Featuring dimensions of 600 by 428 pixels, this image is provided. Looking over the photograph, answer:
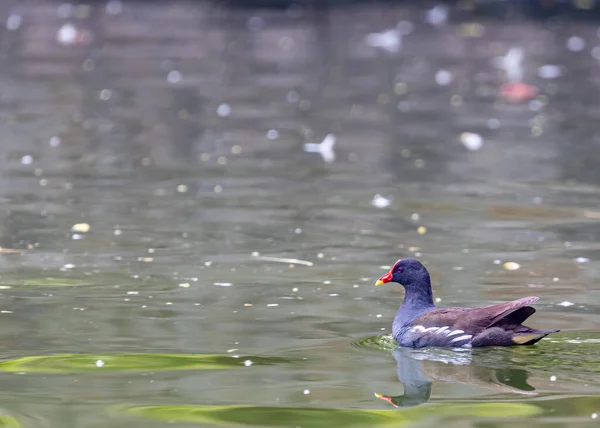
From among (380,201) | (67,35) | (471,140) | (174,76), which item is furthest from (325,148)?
(67,35)

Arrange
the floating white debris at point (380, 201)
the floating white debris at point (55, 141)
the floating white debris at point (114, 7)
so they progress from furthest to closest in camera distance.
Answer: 1. the floating white debris at point (114, 7)
2. the floating white debris at point (55, 141)
3. the floating white debris at point (380, 201)

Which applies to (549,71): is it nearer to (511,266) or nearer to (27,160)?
(27,160)

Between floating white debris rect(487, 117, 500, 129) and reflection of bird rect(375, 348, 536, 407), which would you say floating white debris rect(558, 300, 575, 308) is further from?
floating white debris rect(487, 117, 500, 129)

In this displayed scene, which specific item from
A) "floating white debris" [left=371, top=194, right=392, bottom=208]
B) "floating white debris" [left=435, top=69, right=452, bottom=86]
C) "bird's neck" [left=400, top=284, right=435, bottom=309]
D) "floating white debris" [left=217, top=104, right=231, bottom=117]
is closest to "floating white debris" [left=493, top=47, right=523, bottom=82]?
"floating white debris" [left=435, top=69, right=452, bottom=86]

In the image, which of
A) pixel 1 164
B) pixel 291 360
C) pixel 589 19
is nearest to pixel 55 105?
pixel 1 164

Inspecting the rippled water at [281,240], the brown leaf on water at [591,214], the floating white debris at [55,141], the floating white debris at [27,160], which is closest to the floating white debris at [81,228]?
the rippled water at [281,240]

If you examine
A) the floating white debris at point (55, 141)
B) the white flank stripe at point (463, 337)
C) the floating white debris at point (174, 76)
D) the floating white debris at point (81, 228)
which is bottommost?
the white flank stripe at point (463, 337)

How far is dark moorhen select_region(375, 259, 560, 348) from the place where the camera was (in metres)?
7.98

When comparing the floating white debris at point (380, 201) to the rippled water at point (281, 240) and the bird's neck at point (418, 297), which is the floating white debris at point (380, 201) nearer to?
the rippled water at point (281, 240)

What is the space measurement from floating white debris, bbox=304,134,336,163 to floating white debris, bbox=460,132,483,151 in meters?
1.66

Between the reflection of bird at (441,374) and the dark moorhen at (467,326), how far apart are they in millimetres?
75

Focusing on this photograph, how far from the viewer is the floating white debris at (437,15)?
38.7 metres

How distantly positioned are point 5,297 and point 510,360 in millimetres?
3560

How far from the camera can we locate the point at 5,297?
31.1 ft
